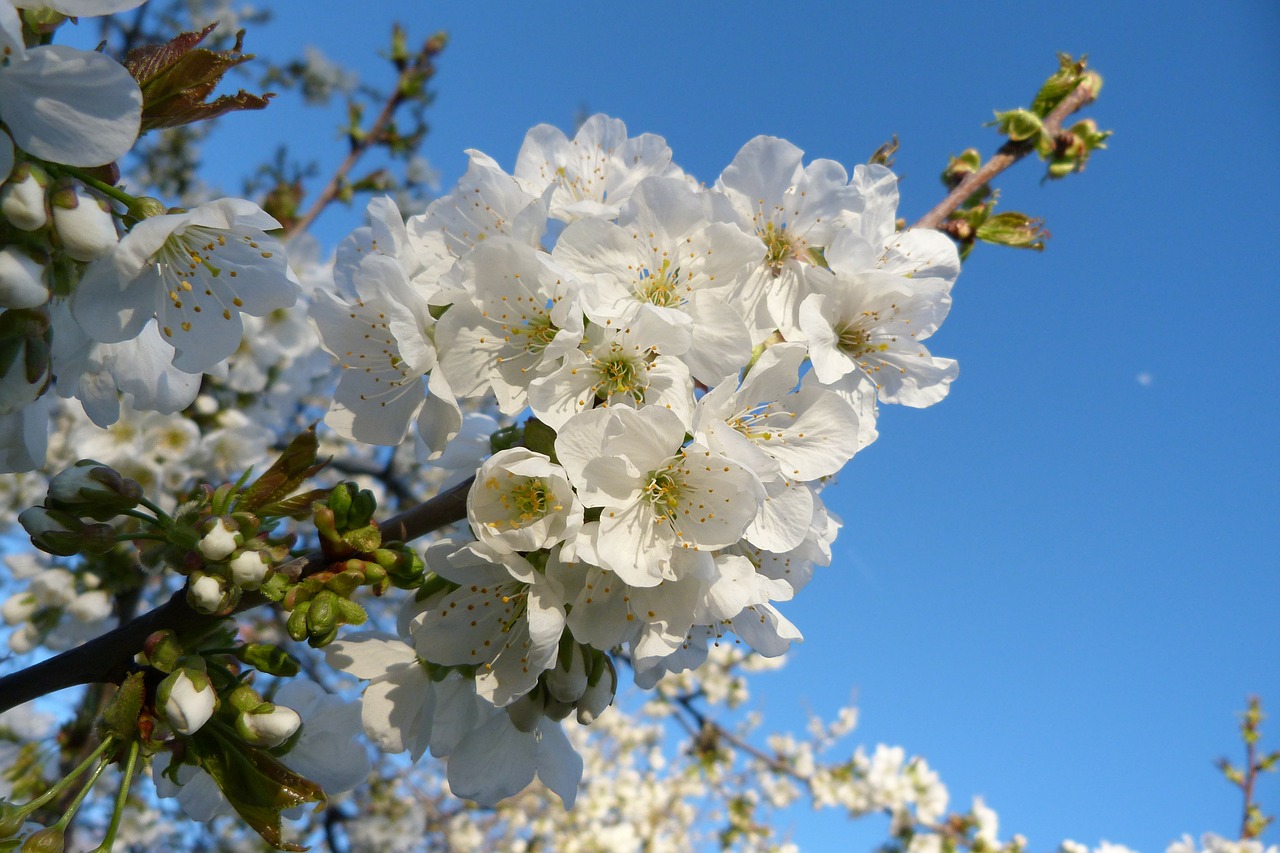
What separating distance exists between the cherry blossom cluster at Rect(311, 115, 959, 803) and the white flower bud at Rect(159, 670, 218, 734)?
0.93 feet

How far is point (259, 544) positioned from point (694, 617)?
0.73m

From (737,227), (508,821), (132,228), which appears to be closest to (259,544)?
(132,228)

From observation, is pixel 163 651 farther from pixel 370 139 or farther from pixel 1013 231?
pixel 370 139

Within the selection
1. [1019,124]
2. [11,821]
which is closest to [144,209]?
[11,821]

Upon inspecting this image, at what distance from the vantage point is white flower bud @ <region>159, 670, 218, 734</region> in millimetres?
1243

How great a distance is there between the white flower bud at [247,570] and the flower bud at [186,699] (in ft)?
0.53

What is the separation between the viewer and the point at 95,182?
122 cm

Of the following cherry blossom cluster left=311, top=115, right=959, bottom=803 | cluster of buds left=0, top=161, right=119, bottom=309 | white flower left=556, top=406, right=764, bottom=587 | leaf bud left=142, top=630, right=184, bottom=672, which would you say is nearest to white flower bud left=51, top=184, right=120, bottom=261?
cluster of buds left=0, top=161, right=119, bottom=309

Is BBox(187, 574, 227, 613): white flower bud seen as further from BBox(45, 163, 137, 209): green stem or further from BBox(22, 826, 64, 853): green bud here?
BBox(45, 163, 137, 209): green stem

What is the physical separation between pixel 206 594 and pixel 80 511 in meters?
0.41

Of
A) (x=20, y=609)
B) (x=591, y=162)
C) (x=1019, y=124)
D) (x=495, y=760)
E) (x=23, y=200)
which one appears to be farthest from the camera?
(x=20, y=609)

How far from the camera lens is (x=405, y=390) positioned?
1.63 metres

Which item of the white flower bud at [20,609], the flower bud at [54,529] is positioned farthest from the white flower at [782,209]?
the white flower bud at [20,609]

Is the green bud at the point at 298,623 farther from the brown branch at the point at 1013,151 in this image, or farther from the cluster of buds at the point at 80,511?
the brown branch at the point at 1013,151
